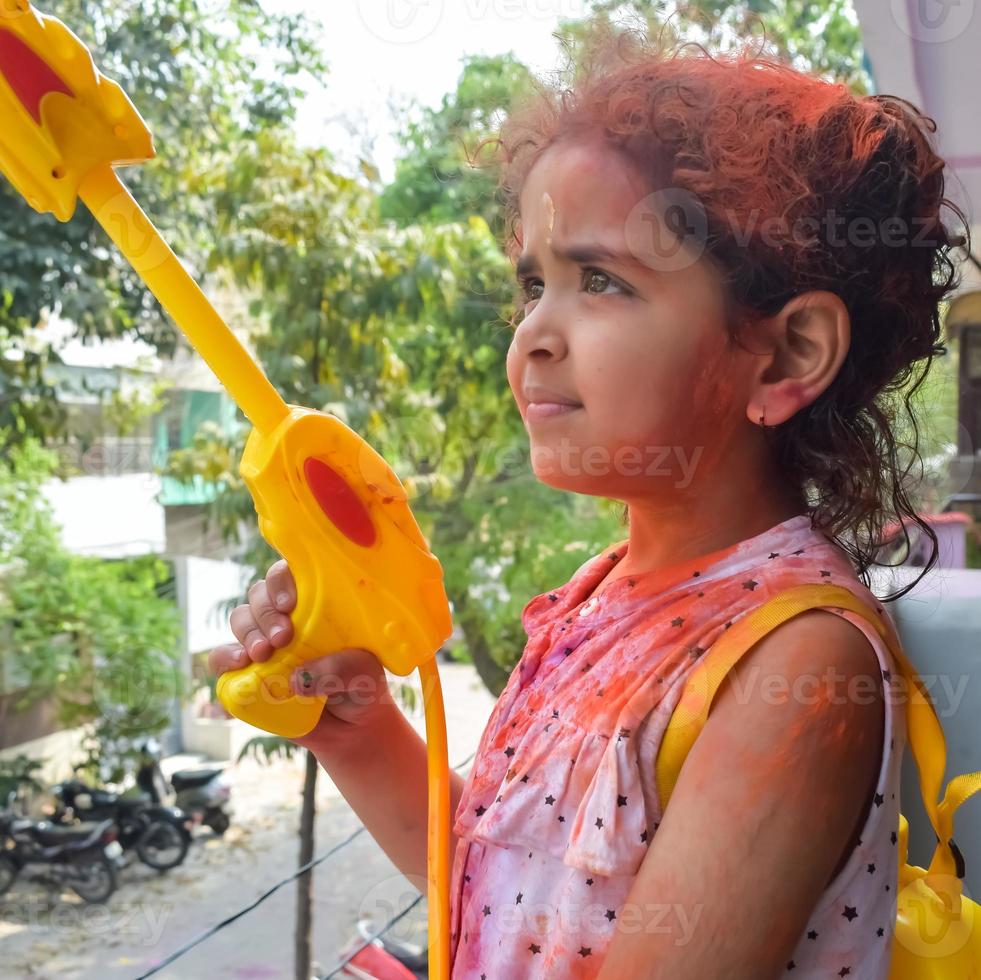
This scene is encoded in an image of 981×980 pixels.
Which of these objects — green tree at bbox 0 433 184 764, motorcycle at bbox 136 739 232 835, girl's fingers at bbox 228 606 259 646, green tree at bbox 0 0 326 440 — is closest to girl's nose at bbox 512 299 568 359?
girl's fingers at bbox 228 606 259 646

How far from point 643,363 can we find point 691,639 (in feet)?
0.45

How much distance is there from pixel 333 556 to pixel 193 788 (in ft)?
9.28

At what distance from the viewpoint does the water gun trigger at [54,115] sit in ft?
1.59

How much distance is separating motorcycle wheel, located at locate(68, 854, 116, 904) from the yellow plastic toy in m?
2.73

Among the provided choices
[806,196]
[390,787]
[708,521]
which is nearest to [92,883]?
[390,787]

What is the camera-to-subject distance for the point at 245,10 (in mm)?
2641

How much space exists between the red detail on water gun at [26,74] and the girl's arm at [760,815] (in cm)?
42

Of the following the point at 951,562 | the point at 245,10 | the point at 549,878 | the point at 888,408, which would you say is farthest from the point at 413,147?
the point at 549,878

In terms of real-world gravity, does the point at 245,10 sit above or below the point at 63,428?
above

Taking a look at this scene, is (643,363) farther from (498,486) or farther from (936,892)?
(498,486)

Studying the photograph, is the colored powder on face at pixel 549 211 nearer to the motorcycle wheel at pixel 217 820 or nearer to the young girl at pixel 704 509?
the young girl at pixel 704 509

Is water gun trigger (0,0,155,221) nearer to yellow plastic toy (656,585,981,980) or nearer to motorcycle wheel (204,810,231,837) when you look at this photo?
yellow plastic toy (656,585,981,980)

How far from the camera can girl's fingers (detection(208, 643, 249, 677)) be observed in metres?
0.59

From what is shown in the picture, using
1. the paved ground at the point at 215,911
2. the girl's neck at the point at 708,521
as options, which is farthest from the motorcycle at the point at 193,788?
the girl's neck at the point at 708,521
